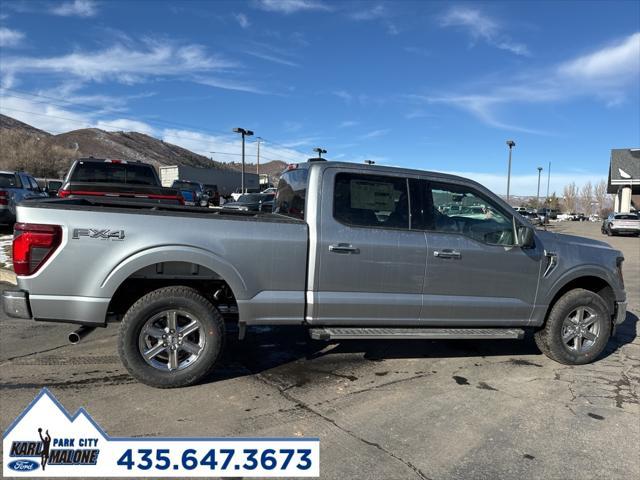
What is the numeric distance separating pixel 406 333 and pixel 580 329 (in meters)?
2.07

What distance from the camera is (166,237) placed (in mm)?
3953

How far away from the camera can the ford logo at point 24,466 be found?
282 centimetres

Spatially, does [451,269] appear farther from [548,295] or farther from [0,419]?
[0,419]

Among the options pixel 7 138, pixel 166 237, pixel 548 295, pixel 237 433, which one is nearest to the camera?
pixel 237 433

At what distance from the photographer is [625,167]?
50.1 meters

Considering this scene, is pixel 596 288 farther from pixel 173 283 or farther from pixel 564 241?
pixel 173 283

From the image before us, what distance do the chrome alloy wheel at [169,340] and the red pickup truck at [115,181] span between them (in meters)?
4.67

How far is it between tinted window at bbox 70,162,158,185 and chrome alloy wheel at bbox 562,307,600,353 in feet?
27.1

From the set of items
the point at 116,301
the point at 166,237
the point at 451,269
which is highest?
the point at 166,237

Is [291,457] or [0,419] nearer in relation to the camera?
[291,457]

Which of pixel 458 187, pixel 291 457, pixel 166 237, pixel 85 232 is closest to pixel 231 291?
pixel 166 237

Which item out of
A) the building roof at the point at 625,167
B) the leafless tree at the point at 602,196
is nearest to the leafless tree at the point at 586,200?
the leafless tree at the point at 602,196

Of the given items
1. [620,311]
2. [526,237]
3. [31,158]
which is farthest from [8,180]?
[31,158]

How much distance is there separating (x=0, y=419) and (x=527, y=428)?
3.96m
